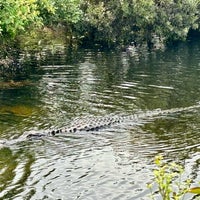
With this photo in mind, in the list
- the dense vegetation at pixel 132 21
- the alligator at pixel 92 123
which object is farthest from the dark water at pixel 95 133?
the dense vegetation at pixel 132 21

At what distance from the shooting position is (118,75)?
1219 inches

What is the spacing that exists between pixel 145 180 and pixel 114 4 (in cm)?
3490

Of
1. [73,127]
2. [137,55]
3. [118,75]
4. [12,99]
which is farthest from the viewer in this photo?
[137,55]

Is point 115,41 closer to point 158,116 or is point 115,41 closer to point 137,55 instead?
point 137,55

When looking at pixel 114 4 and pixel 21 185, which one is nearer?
pixel 21 185

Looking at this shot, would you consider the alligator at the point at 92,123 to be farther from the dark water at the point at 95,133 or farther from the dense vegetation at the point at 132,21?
the dense vegetation at the point at 132,21

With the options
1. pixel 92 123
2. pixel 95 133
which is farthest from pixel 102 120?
pixel 95 133

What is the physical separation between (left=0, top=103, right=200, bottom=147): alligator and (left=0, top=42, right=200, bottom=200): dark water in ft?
1.21

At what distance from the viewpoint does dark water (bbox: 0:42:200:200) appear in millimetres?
12305

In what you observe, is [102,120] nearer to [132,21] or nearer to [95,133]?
[95,133]

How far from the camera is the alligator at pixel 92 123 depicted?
54.5 feet

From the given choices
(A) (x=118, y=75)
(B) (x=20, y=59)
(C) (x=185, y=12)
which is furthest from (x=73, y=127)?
(C) (x=185, y=12)

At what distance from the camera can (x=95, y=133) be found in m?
17.4

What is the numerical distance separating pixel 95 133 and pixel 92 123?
2.57 feet
